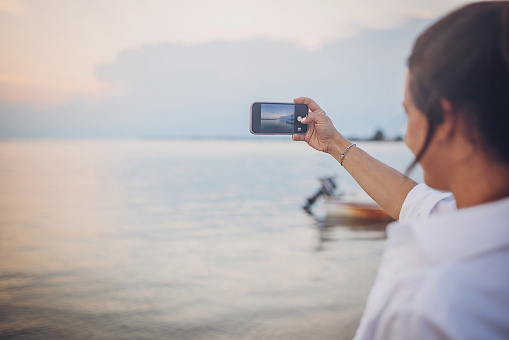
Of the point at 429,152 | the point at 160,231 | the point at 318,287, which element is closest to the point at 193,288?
the point at 318,287

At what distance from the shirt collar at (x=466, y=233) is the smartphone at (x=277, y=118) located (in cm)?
112

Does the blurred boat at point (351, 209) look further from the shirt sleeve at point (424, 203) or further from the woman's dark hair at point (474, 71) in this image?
the woman's dark hair at point (474, 71)

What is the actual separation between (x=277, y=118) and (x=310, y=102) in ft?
0.46

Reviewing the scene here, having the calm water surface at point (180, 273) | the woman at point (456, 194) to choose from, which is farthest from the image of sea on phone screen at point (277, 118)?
the calm water surface at point (180, 273)

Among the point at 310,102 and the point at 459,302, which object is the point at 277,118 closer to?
the point at 310,102

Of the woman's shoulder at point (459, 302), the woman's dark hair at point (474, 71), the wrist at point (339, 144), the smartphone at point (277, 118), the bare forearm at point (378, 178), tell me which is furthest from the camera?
the smartphone at point (277, 118)

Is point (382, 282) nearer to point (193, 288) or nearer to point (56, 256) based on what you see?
point (193, 288)

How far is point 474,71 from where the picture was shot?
743 millimetres

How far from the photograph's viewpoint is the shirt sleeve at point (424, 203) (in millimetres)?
1239

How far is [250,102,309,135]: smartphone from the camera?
1.78 meters

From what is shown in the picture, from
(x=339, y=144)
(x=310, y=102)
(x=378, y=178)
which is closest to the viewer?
(x=378, y=178)

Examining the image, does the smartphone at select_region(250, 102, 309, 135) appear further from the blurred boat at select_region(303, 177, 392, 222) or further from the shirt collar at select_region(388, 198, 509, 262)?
the blurred boat at select_region(303, 177, 392, 222)

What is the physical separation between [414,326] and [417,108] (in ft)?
1.25

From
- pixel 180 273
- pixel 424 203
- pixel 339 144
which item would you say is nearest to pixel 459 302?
pixel 424 203
